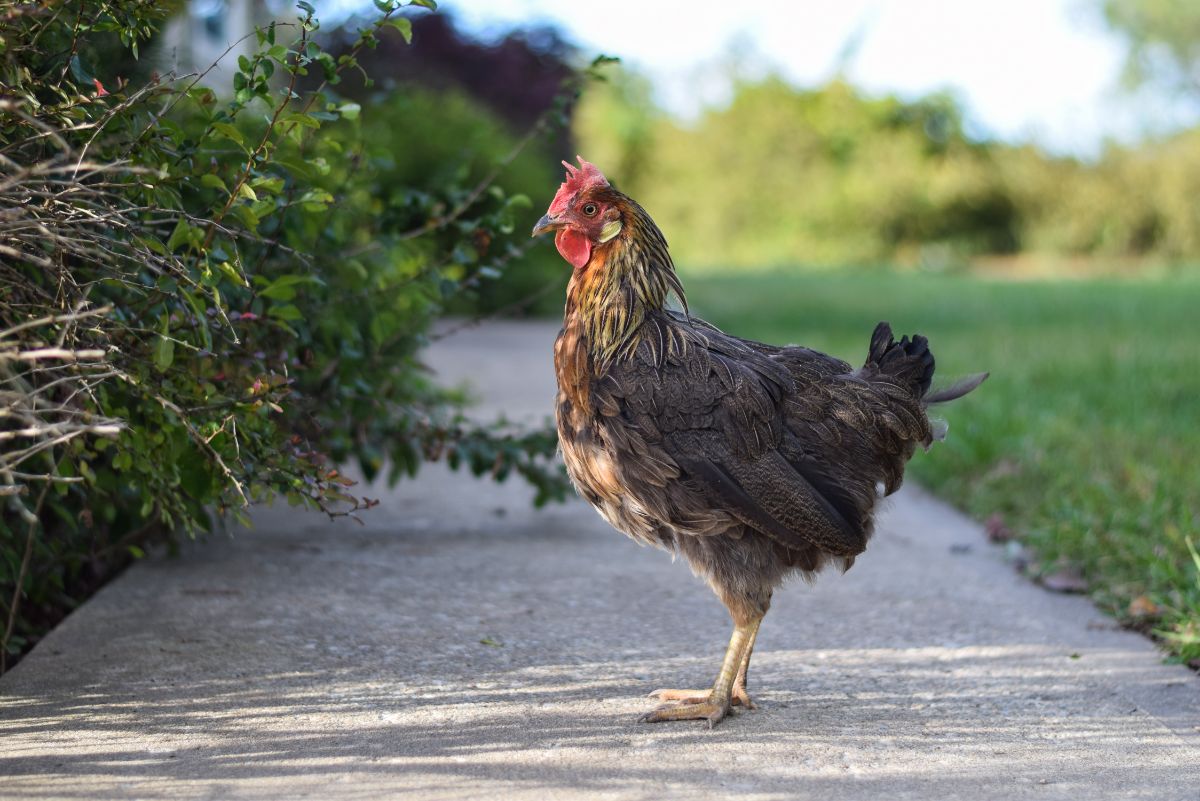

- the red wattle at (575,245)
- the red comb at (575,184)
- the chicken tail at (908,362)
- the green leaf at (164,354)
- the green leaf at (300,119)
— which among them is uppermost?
the green leaf at (300,119)

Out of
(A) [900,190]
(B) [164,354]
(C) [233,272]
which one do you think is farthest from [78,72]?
(A) [900,190]

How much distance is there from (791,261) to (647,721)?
102 feet

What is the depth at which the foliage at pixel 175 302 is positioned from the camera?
9.99 ft

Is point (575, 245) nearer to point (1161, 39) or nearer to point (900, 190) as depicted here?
point (900, 190)

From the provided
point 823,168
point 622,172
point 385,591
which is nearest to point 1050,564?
point 385,591

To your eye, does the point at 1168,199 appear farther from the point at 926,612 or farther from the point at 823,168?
the point at 926,612

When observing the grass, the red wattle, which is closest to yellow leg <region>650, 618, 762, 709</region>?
the red wattle

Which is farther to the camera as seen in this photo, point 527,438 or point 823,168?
point 823,168

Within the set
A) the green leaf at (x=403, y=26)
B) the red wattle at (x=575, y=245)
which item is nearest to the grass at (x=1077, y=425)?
the red wattle at (x=575, y=245)

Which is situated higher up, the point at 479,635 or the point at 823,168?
the point at 823,168

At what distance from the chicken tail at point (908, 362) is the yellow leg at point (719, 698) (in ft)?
2.87

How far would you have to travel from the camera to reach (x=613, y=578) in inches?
Answer: 194

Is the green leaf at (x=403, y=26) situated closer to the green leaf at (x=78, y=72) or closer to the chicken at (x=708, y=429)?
the chicken at (x=708, y=429)

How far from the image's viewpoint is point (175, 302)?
361 cm
